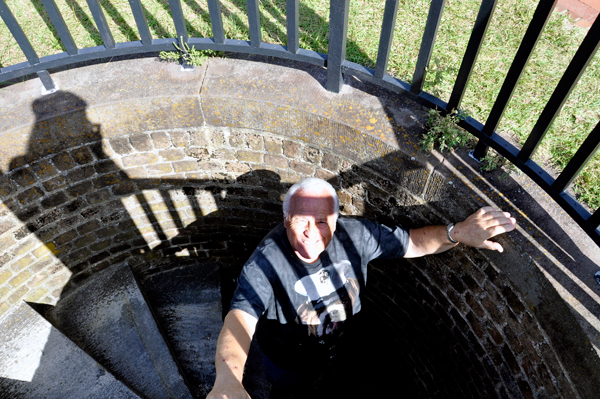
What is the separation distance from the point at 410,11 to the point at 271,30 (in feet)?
3.89

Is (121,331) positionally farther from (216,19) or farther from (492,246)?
(492,246)

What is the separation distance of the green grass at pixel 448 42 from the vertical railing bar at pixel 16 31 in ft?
2.37

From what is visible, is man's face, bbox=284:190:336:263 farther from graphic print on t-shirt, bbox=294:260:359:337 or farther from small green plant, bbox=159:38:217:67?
small green plant, bbox=159:38:217:67

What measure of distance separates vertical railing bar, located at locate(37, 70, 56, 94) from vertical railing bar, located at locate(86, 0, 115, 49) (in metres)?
0.53

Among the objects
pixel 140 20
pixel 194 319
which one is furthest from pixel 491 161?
pixel 194 319

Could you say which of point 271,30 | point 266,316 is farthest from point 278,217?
point 271,30

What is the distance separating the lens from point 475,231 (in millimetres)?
2740

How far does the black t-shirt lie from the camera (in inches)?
119

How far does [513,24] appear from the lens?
3604 millimetres

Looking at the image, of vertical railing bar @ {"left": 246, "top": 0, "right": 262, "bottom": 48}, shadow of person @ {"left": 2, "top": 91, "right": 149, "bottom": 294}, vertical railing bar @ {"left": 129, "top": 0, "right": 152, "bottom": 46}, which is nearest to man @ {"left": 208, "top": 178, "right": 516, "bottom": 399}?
vertical railing bar @ {"left": 246, "top": 0, "right": 262, "bottom": 48}

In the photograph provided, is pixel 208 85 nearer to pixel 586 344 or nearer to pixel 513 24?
pixel 513 24

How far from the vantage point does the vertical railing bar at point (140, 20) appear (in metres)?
3.05

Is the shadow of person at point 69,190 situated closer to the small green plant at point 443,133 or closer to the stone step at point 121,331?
the stone step at point 121,331

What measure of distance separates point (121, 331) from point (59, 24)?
9.20 ft
